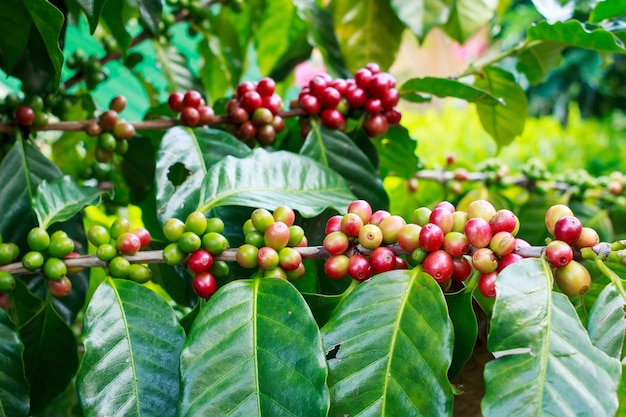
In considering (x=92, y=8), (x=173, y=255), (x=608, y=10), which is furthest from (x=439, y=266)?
(x=608, y=10)

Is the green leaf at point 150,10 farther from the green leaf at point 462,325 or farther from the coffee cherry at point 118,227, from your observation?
the green leaf at point 462,325

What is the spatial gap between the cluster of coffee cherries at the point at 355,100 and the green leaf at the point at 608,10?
289mm

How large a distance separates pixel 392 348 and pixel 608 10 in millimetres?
624

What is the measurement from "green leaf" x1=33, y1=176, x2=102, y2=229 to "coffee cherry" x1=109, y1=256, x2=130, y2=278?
11 centimetres

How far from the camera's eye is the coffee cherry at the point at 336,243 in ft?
1.82

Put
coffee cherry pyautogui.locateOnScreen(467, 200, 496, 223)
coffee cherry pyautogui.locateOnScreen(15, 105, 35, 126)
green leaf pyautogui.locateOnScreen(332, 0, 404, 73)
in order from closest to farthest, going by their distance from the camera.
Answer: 1. coffee cherry pyautogui.locateOnScreen(467, 200, 496, 223)
2. coffee cherry pyautogui.locateOnScreen(15, 105, 35, 126)
3. green leaf pyautogui.locateOnScreen(332, 0, 404, 73)

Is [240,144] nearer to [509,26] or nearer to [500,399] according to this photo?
[500,399]

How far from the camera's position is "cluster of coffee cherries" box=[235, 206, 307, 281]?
0.57m

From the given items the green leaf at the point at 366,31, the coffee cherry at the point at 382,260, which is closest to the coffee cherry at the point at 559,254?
the coffee cherry at the point at 382,260

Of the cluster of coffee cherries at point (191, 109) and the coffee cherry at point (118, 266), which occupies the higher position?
the cluster of coffee cherries at point (191, 109)

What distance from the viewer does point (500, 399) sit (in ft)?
1.43

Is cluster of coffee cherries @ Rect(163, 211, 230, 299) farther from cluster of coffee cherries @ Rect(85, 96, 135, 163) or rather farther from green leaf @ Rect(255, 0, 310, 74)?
green leaf @ Rect(255, 0, 310, 74)

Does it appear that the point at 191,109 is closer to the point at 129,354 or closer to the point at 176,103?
the point at 176,103

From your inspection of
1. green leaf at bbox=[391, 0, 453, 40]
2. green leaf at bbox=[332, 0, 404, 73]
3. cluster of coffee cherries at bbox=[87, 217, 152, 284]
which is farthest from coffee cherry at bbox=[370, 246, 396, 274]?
green leaf at bbox=[332, 0, 404, 73]
